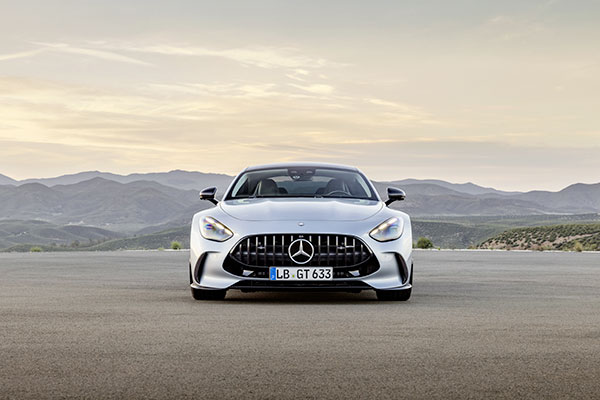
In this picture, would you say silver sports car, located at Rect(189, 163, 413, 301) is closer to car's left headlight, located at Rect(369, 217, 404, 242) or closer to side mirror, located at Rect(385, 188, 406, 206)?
car's left headlight, located at Rect(369, 217, 404, 242)

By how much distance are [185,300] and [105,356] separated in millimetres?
4071

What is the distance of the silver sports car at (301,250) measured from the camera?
9.30 meters

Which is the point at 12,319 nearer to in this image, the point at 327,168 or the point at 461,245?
the point at 327,168

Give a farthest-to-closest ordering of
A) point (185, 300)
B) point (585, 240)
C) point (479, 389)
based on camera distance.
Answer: point (585, 240)
point (185, 300)
point (479, 389)

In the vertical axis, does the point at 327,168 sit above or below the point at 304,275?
above

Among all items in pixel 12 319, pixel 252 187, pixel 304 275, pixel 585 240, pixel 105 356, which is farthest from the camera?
pixel 585 240

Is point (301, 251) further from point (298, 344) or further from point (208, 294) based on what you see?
point (298, 344)

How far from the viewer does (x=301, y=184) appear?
1165 cm

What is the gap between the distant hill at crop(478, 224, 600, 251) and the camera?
79875mm

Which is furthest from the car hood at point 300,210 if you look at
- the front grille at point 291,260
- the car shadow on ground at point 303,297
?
the car shadow on ground at point 303,297

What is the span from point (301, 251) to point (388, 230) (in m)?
1.05

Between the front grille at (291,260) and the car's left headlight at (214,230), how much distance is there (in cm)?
21

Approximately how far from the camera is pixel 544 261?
2106 cm

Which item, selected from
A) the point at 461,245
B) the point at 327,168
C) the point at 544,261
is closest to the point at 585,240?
the point at 461,245
